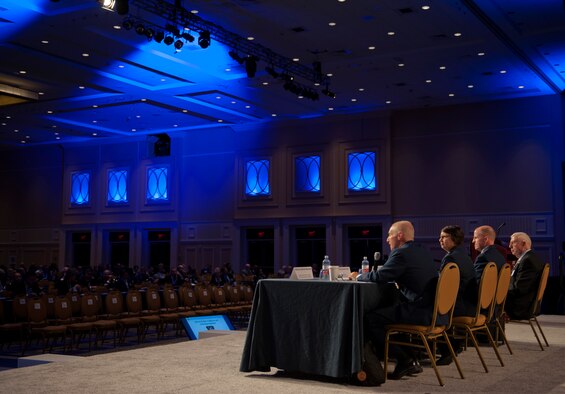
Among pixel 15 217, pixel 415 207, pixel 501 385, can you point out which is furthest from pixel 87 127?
pixel 501 385

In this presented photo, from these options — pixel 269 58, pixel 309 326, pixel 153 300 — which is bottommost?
pixel 153 300

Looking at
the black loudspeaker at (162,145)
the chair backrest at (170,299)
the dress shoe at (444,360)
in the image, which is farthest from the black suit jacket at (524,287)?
the black loudspeaker at (162,145)

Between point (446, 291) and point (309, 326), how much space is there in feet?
3.55

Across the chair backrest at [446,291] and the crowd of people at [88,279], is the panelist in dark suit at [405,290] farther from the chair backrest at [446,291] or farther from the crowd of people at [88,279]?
the crowd of people at [88,279]

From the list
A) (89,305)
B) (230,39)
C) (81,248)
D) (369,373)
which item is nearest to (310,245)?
(230,39)

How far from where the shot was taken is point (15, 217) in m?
29.2

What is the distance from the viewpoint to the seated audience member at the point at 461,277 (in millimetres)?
5742

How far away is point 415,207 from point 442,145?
6.89 ft

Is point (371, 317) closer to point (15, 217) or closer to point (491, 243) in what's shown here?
point (491, 243)

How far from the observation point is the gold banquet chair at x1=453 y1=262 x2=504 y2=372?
5.62 m

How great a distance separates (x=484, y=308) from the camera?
592 cm

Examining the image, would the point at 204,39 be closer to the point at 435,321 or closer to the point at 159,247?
the point at 435,321

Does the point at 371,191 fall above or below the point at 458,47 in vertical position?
below

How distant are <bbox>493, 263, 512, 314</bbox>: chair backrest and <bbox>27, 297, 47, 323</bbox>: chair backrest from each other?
292 inches
